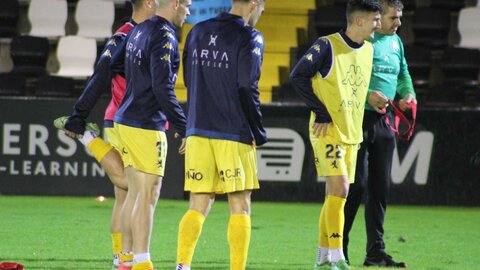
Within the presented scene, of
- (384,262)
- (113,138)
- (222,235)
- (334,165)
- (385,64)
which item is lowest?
(222,235)

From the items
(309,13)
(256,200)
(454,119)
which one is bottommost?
(256,200)

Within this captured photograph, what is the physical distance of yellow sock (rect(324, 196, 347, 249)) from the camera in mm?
7445

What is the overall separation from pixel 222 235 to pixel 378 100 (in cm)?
268

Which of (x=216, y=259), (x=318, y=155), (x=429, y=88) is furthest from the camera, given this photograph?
(x=429, y=88)

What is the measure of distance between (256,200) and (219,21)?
6.79 m

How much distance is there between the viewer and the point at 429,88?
1488 centimetres

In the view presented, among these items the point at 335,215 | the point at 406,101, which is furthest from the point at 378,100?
the point at 335,215

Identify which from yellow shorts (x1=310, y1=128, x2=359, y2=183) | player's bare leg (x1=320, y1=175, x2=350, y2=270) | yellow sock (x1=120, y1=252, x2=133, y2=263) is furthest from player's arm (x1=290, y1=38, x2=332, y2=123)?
yellow sock (x1=120, y1=252, x2=133, y2=263)

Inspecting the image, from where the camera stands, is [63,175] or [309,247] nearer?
[309,247]

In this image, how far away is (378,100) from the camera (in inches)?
315

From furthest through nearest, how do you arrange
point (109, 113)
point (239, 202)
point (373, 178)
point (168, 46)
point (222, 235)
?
point (222, 235), point (373, 178), point (109, 113), point (168, 46), point (239, 202)

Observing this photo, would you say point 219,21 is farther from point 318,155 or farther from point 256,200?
point 256,200

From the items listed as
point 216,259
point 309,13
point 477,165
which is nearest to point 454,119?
point 477,165

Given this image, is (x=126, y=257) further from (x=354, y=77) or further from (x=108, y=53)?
(x=354, y=77)
